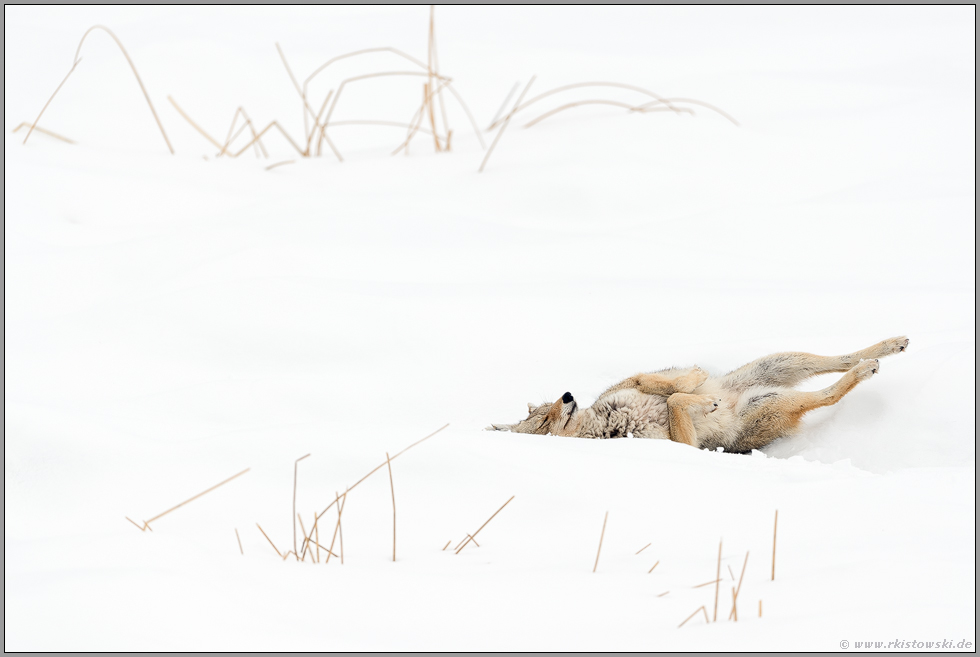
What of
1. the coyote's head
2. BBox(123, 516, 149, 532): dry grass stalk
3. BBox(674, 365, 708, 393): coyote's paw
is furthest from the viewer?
BBox(674, 365, 708, 393): coyote's paw

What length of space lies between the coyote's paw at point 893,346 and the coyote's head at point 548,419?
54.8 inches

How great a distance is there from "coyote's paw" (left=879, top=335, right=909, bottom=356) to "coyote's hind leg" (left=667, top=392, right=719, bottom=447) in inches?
30.3

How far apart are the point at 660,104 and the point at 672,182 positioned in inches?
48.0

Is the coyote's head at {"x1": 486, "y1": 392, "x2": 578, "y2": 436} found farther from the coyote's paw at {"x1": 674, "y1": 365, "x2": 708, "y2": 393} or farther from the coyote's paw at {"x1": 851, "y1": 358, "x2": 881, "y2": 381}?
the coyote's paw at {"x1": 851, "y1": 358, "x2": 881, "y2": 381}

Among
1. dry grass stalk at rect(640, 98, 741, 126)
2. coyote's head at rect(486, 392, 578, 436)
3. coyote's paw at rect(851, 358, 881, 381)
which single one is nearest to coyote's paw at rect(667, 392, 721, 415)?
coyote's head at rect(486, 392, 578, 436)

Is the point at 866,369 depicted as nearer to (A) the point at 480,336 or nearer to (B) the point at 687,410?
(B) the point at 687,410

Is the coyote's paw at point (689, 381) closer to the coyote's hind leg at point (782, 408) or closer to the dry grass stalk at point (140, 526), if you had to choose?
the coyote's hind leg at point (782, 408)

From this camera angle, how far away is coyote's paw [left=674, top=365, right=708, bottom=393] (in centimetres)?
344

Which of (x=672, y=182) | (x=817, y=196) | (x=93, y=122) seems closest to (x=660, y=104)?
(x=672, y=182)

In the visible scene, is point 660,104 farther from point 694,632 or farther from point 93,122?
point 694,632

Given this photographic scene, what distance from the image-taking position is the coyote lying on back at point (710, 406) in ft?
10.9

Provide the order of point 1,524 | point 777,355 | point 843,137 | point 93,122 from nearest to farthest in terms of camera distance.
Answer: point 1,524, point 777,355, point 843,137, point 93,122

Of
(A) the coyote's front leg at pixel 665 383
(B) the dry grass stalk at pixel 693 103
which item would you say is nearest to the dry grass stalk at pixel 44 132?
(B) the dry grass stalk at pixel 693 103

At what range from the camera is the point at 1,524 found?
2.33 metres
